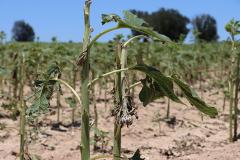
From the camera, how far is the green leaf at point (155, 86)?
1.71 meters

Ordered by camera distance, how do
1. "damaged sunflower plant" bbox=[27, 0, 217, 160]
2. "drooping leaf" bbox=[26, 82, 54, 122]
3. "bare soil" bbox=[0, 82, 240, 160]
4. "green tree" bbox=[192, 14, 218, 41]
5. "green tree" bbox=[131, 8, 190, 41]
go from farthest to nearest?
"green tree" bbox=[131, 8, 190, 41] → "green tree" bbox=[192, 14, 218, 41] → "bare soil" bbox=[0, 82, 240, 160] → "drooping leaf" bbox=[26, 82, 54, 122] → "damaged sunflower plant" bbox=[27, 0, 217, 160]

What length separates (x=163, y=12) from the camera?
58.5 meters

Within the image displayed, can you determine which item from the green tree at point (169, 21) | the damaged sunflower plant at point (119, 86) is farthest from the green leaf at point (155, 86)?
the green tree at point (169, 21)

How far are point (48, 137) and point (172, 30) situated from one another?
5289 cm

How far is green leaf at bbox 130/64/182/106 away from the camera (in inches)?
67.5

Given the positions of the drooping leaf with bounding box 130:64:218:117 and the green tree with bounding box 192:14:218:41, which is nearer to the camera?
the drooping leaf with bounding box 130:64:218:117

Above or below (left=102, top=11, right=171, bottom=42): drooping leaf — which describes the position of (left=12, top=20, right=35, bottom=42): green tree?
above

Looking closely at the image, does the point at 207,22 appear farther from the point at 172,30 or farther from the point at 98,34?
the point at 98,34

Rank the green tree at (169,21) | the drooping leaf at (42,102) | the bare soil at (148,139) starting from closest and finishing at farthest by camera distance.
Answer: the drooping leaf at (42,102) → the bare soil at (148,139) → the green tree at (169,21)

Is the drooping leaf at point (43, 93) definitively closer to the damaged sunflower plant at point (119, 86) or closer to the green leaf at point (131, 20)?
the damaged sunflower plant at point (119, 86)

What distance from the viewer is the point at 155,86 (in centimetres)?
191

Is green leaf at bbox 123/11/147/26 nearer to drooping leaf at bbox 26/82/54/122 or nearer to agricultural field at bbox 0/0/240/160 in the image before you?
agricultural field at bbox 0/0/240/160

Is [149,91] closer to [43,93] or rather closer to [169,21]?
[43,93]

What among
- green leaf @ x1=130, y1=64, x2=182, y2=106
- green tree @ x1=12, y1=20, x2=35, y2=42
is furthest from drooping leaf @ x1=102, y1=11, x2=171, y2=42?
green tree @ x1=12, y1=20, x2=35, y2=42
